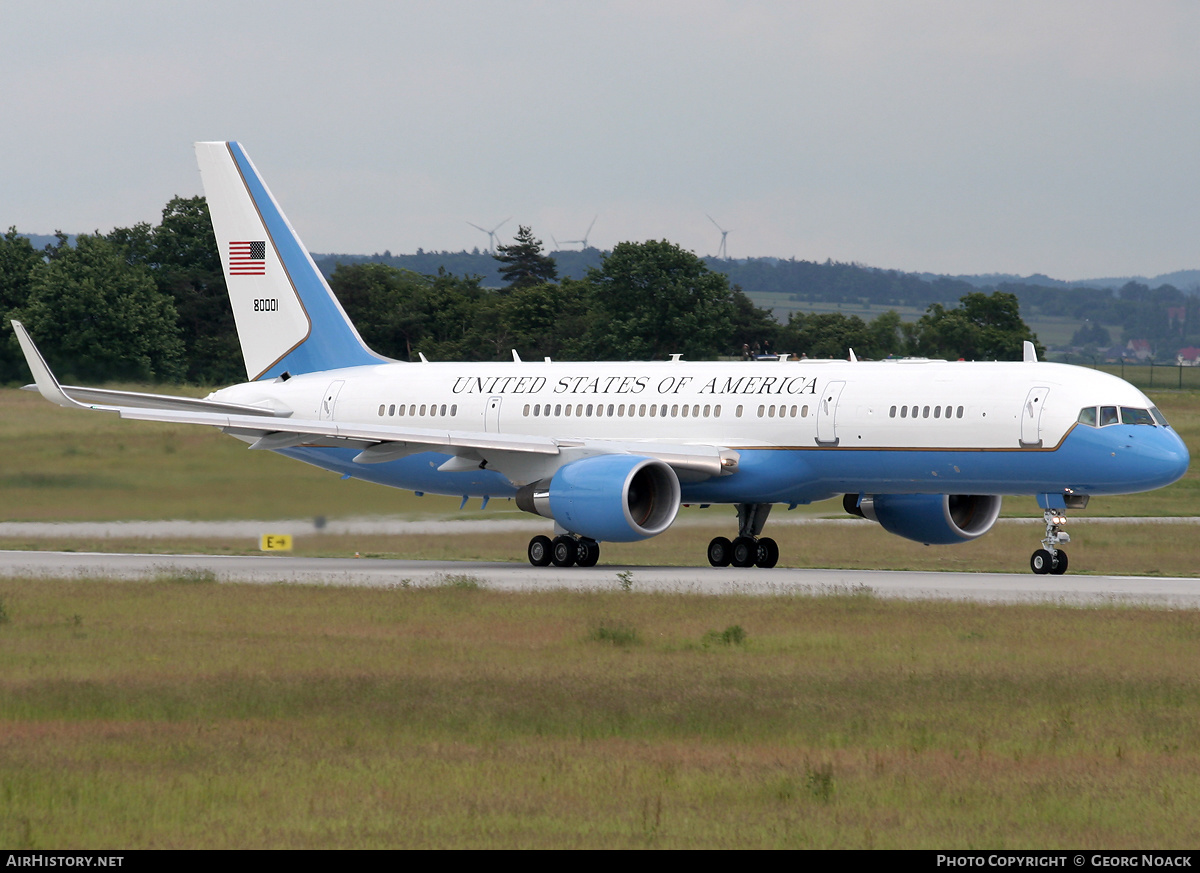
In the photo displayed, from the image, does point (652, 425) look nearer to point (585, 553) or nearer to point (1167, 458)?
point (585, 553)

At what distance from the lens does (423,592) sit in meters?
26.6

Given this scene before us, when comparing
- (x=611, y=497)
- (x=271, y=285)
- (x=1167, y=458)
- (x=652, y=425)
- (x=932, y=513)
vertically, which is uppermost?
(x=271, y=285)

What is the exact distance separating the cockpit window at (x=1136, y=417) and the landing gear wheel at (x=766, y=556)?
7870 mm

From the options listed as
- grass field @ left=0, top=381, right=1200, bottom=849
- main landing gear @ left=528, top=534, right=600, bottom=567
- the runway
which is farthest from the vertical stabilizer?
grass field @ left=0, top=381, right=1200, bottom=849

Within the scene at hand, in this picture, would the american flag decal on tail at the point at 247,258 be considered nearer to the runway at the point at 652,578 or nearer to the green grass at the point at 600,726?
the runway at the point at 652,578

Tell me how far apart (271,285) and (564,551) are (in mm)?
11309

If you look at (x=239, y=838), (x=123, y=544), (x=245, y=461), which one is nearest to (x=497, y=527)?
(x=245, y=461)

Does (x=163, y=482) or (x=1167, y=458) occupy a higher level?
(x=1167, y=458)

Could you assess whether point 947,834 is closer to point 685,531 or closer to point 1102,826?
A: point 1102,826

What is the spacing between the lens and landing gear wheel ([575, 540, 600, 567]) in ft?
111

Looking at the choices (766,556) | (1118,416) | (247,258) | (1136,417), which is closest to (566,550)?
(766,556)

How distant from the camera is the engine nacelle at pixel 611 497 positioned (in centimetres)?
3094

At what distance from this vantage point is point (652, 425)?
3466cm

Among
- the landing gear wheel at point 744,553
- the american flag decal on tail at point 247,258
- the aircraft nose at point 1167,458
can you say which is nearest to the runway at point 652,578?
the landing gear wheel at point 744,553
